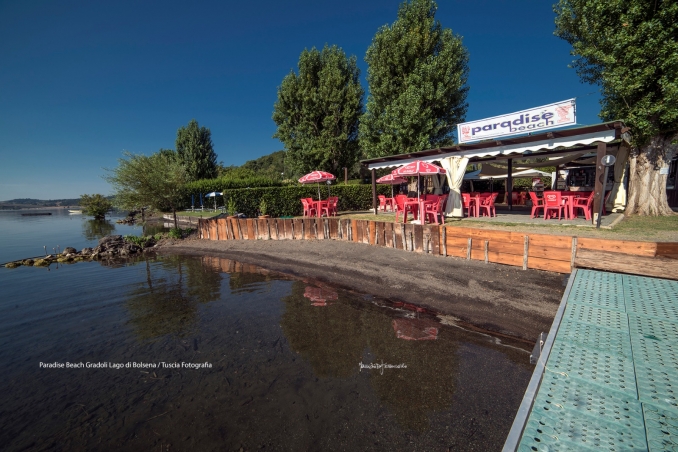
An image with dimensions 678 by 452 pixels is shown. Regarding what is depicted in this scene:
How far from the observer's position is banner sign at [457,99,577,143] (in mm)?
10281

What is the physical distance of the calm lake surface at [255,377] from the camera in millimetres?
3607

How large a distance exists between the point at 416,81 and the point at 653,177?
1312 cm

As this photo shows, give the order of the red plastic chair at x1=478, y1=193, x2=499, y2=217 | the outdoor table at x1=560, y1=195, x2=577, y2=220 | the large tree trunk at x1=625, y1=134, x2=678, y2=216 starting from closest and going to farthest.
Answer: the outdoor table at x1=560, y1=195, x2=577, y2=220 < the large tree trunk at x1=625, y1=134, x2=678, y2=216 < the red plastic chair at x1=478, y1=193, x2=499, y2=217

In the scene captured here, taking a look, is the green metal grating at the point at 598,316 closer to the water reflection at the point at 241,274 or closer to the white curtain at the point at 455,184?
the water reflection at the point at 241,274

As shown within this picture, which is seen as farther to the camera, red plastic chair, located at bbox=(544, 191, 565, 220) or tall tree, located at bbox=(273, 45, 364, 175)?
tall tree, located at bbox=(273, 45, 364, 175)

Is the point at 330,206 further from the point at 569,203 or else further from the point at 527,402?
the point at 527,402

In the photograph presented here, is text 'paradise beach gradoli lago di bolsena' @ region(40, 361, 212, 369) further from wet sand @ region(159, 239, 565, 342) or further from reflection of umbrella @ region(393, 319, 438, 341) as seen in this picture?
wet sand @ region(159, 239, 565, 342)

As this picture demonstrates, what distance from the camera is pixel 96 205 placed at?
40781 mm

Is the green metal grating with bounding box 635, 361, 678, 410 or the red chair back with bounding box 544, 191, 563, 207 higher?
the red chair back with bounding box 544, 191, 563, 207

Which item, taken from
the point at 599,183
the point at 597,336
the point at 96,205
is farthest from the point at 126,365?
the point at 96,205

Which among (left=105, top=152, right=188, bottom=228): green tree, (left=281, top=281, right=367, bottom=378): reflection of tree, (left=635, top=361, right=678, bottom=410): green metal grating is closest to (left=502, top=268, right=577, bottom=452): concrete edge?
(left=635, top=361, right=678, bottom=410): green metal grating

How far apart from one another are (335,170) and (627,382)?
25.1 m

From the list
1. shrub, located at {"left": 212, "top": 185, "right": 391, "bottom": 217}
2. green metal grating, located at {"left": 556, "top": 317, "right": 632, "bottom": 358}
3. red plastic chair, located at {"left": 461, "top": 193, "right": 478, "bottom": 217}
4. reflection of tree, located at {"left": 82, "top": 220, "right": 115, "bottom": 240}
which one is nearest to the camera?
green metal grating, located at {"left": 556, "top": 317, "right": 632, "bottom": 358}

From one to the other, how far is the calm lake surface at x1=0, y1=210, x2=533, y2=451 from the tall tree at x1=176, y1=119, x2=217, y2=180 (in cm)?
3704
